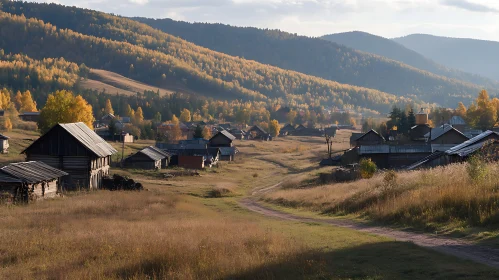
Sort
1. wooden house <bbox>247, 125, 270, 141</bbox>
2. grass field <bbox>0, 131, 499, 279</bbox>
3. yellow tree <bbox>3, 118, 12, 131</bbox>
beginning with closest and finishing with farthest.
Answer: grass field <bbox>0, 131, 499, 279</bbox> → yellow tree <bbox>3, 118, 12, 131</bbox> → wooden house <bbox>247, 125, 270, 141</bbox>

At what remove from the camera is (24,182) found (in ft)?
139

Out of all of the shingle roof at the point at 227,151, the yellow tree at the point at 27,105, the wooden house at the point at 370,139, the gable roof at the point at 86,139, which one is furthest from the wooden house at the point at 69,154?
the yellow tree at the point at 27,105

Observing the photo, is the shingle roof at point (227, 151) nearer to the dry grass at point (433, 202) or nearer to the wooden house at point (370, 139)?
the wooden house at point (370, 139)

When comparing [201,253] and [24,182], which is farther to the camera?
[24,182]

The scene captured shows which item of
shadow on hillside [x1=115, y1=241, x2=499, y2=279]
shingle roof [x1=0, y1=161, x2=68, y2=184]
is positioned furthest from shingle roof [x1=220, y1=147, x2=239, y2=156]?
shadow on hillside [x1=115, y1=241, x2=499, y2=279]

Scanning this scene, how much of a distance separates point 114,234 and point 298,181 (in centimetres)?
4404

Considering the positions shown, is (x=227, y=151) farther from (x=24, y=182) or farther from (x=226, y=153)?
(x=24, y=182)

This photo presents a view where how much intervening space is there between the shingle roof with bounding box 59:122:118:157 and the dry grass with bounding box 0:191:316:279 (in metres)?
25.9

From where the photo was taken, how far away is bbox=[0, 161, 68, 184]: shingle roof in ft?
139

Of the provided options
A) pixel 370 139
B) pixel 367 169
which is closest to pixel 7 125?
pixel 370 139

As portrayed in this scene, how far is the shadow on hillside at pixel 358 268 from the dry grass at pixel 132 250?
80 millimetres

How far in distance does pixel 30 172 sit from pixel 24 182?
8.63ft

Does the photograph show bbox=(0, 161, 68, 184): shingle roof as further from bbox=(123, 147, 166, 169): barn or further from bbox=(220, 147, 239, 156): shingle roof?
bbox=(220, 147, 239, 156): shingle roof

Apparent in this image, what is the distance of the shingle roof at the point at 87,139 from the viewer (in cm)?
5622
